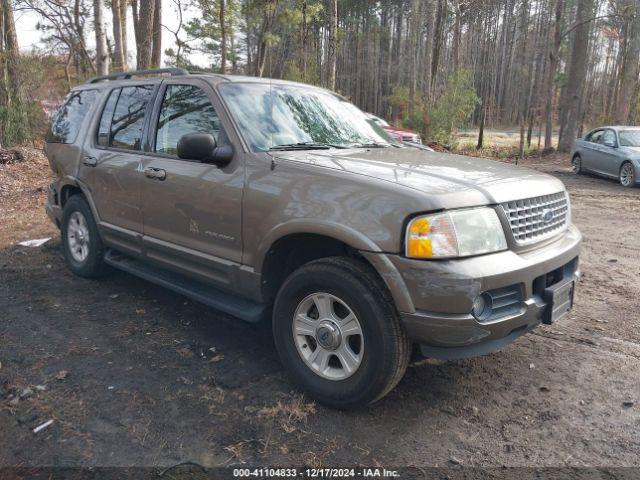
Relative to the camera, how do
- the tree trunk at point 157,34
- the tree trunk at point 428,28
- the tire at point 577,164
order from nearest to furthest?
the tire at point 577,164 → the tree trunk at point 157,34 → the tree trunk at point 428,28

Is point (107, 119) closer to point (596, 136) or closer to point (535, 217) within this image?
point (535, 217)

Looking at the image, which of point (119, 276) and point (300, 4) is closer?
point (119, 276)

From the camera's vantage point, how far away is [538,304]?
2.99m

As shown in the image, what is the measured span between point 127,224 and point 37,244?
295 cm

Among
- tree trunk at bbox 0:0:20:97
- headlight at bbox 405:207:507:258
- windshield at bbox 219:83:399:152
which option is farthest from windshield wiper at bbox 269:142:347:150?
tree trunk at bbox 0:0:20:97

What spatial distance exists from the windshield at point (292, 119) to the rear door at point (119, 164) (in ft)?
3.39

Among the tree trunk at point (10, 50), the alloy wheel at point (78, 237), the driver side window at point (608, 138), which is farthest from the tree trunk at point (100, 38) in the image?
the driver side window at point (608, 138)

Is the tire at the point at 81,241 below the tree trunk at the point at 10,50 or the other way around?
below

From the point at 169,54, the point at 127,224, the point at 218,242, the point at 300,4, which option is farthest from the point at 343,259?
the point at 169,54

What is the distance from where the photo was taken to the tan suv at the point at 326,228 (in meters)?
2.76

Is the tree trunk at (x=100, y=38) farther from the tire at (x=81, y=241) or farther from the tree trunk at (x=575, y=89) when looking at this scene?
the tree trunk at (x=575, y=89)

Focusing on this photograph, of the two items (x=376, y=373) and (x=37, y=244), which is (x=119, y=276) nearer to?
(x=37, y=244)

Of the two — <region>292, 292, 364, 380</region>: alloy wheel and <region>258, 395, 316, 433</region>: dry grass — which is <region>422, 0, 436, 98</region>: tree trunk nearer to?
<region>292, 292, 364, 380</region>: alloy wheel

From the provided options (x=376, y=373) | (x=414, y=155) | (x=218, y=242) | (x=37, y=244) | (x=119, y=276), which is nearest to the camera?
(x=376, y=373)
